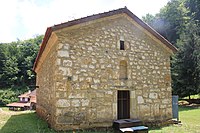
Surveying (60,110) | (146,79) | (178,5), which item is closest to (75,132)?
(60,110)

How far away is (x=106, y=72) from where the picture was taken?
8672 mm

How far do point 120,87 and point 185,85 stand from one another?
625 inches

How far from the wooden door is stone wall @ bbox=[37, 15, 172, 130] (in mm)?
208

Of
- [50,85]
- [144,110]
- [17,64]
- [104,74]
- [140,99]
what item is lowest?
[144,110]

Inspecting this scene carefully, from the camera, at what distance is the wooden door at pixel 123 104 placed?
908 centimetres

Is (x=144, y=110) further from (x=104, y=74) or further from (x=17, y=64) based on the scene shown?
(x=17, y=64)

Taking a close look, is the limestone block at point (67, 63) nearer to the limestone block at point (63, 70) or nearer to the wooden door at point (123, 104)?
the limestone block at point (63, 70)

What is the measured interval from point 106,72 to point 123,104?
172 centimetres

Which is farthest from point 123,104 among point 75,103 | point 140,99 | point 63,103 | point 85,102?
point 63,103

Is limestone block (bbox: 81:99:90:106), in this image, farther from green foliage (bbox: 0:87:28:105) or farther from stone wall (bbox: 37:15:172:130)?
green foliage (bbox: 0:87:28:105)

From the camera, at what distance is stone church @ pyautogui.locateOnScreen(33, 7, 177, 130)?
7.77 metres


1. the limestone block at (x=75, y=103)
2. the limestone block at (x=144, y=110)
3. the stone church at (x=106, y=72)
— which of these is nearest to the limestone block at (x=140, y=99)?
the stone church at (x=106, y=72)

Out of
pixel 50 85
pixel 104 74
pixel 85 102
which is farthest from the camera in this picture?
pixel 50 85

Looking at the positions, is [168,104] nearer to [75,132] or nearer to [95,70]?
[95,70]
